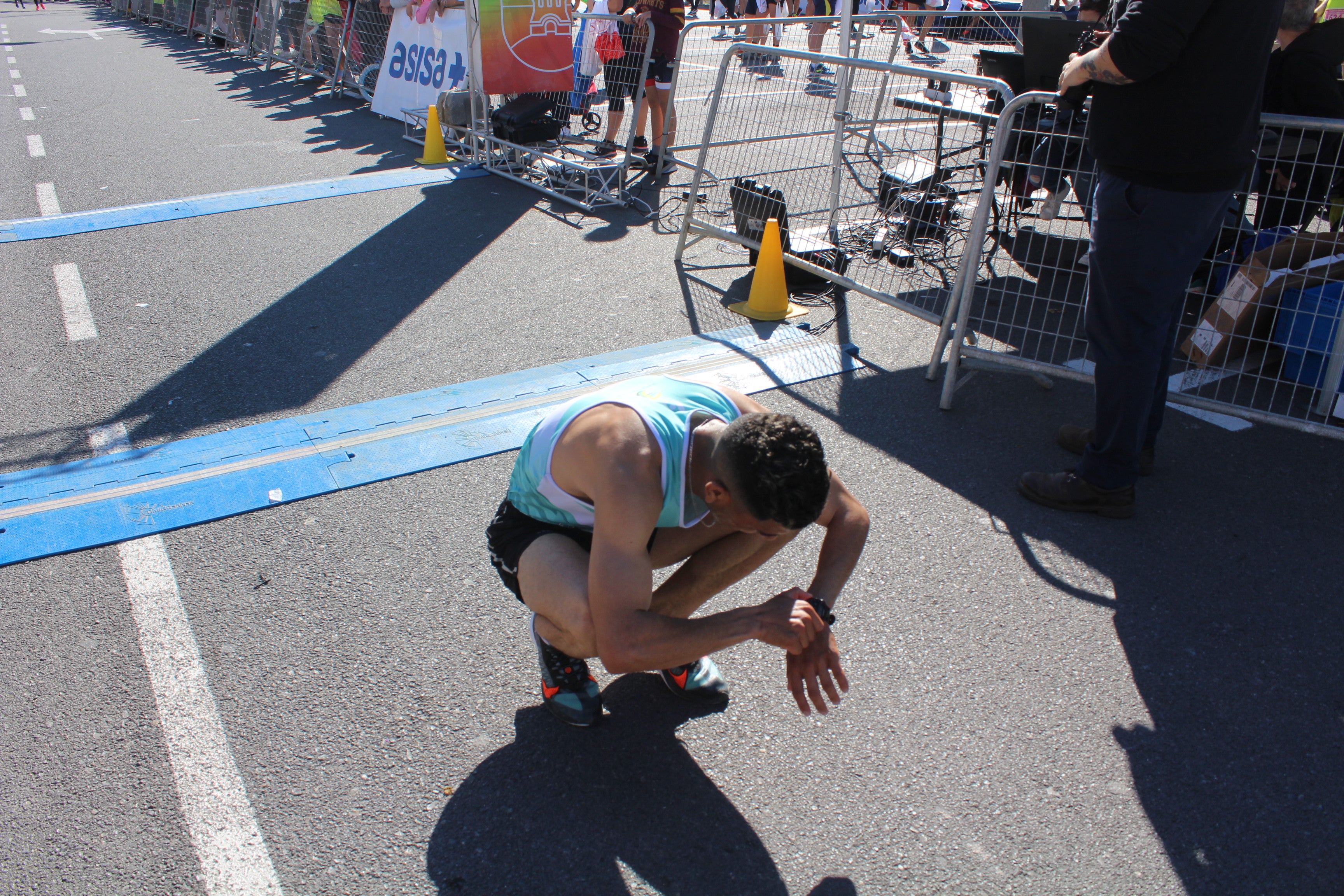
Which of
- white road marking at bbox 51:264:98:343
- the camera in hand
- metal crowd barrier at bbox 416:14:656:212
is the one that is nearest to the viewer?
the camera in hand

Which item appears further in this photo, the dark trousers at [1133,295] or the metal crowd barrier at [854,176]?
the metal crowd barrier at [854,176]

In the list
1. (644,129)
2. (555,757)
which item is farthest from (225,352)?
(644,129)

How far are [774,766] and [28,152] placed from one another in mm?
11192

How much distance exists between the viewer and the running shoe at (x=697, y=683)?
2.57 meters

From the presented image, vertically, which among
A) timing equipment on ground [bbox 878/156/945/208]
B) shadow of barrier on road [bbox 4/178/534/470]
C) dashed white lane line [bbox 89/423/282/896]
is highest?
timing equipment on ground [bbox 878/156/945/208]

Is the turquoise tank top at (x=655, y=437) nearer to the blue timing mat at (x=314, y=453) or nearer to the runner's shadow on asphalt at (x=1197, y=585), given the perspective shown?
the runner's shadow on asphalt at (x=1197, y=585)

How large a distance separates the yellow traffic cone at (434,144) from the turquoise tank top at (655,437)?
748cm

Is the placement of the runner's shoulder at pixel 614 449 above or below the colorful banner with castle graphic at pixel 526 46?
below

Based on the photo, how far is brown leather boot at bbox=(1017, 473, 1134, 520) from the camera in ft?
11.2

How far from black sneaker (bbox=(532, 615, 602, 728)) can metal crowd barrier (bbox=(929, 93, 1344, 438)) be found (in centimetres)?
253

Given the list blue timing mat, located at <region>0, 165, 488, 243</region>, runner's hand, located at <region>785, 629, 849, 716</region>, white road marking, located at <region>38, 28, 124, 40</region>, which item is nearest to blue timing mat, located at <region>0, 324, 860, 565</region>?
runner's hand, located at <region>785, 629, 849, 716</region>

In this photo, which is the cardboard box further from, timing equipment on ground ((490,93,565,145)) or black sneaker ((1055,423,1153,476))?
timing equipment on ground ((490,93,565,145))

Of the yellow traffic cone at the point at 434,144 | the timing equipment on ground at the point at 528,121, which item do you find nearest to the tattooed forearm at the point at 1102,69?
the timing equipment on ground at the point at 528,121

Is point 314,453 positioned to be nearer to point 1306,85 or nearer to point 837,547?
point 837,547
